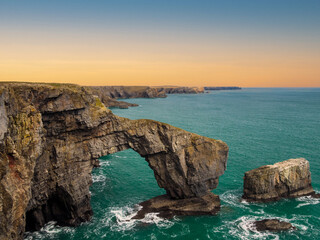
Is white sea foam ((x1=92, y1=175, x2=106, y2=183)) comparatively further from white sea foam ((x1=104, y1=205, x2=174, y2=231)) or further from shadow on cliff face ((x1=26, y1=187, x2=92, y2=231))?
shadow on cliff face ((x1=26, y1=187, x2=92, y2=231))

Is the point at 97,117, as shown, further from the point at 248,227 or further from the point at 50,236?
the point at 248,227

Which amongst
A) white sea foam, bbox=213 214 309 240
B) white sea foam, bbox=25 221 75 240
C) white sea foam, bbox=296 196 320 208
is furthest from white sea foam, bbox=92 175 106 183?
white sea foam, bbox=296 196 320 208

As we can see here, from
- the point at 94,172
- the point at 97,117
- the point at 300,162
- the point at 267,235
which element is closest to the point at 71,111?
the point at 97,117

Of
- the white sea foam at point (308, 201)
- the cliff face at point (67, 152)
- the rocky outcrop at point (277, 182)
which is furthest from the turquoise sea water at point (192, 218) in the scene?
the cliff face at point (67, 152)

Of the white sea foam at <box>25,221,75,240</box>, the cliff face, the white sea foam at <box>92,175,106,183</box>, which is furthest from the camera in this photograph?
the white sea foam at <box>92,175,106,183</box>

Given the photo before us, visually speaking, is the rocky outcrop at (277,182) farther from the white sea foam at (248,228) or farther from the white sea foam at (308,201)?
the white sea foam at (248,228)
